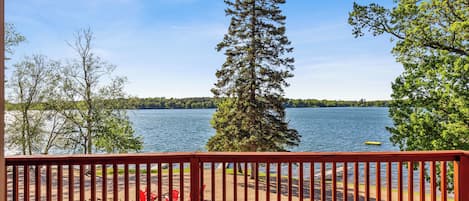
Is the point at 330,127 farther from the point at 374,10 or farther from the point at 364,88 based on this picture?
the point at 374,10

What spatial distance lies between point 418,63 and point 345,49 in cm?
836

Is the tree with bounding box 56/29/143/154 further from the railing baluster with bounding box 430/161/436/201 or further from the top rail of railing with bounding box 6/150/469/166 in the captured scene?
the railing baluster with bounding box 430/161/436/201

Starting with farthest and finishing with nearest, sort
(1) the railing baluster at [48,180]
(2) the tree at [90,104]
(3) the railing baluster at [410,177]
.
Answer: (2) the tree at [90,104] < (3) the railing baluster at [410,177] < (1) the railing baluster at [48,180]

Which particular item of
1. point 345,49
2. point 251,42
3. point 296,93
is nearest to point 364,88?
point 345,49

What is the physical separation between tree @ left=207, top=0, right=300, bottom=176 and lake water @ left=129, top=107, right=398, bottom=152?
259 centimetres

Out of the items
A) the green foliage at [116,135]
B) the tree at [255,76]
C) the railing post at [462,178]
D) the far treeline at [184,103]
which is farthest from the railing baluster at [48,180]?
the tree at [255,76]

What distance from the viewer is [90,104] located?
36.1 ft

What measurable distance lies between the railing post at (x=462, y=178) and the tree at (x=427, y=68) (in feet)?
17.7

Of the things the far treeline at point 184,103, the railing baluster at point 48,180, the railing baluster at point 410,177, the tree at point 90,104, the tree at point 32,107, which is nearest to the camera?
the railing baluster at point 48,180

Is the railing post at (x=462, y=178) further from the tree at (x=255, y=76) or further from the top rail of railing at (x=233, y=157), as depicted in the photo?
the tree at (x=255, y=76)

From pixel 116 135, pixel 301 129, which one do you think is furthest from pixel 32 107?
pixel 301 129

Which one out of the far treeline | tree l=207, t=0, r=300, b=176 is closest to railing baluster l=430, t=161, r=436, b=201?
the far treeline

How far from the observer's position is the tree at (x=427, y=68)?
7.28 metres

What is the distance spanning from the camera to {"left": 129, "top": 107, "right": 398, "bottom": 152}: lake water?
16094mm
